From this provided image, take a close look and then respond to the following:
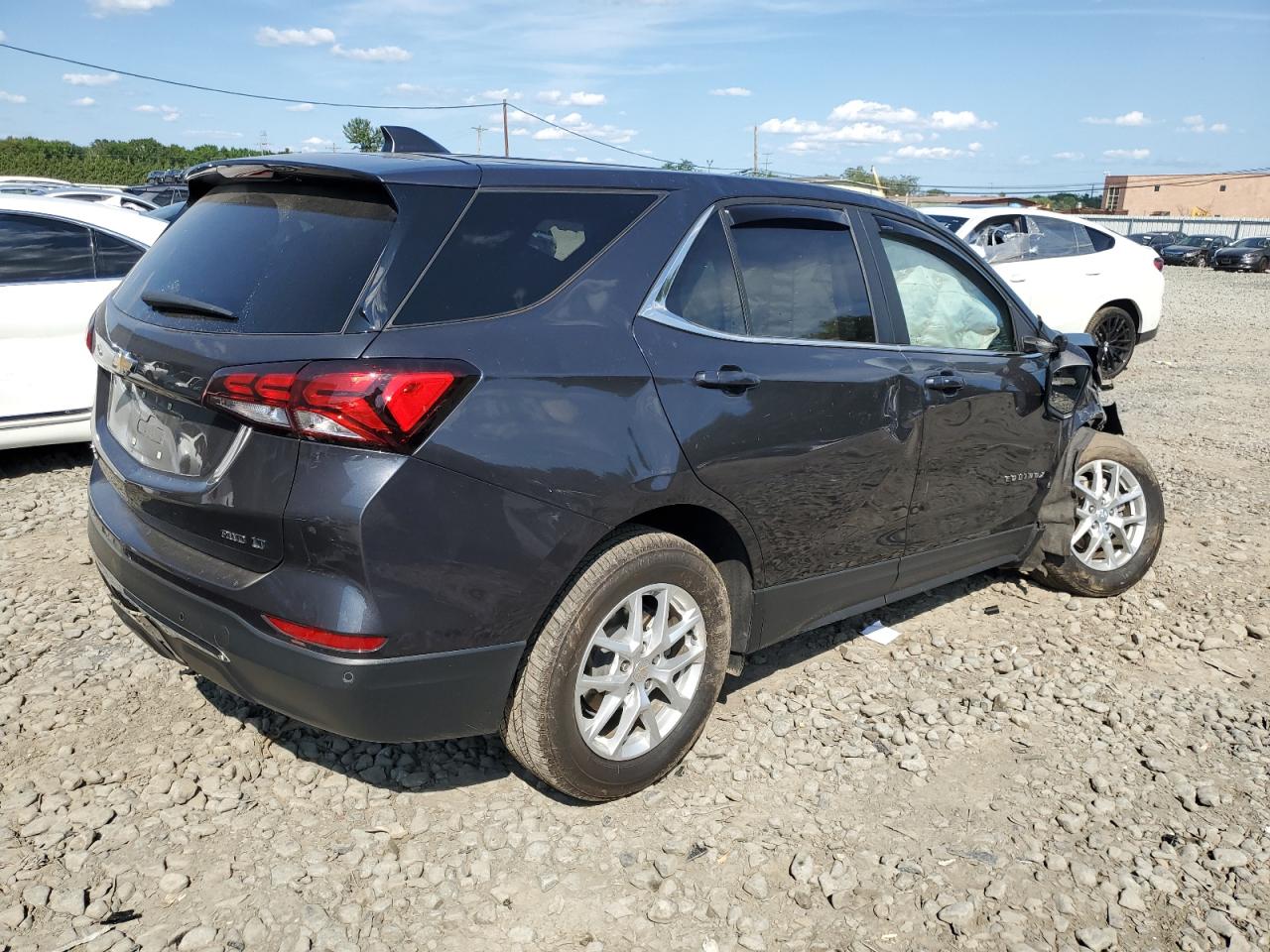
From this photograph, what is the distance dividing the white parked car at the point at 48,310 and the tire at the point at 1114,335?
922 cm

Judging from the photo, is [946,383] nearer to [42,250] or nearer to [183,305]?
[183,305]

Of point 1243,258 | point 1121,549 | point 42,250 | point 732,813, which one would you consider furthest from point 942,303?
point 1243,258

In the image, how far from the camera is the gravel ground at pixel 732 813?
2.60 meters

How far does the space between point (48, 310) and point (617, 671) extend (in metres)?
4.83

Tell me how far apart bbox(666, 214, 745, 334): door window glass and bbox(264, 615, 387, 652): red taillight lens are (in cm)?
127

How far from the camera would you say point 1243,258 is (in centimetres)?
3538

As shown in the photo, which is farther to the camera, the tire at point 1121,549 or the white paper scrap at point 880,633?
the tire at point 1121,549

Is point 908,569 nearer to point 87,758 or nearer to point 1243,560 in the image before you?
point 1243,560

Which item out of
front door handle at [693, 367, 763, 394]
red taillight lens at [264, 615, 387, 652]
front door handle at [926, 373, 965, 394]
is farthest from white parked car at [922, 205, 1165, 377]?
red taillight lens at [264, 615, 387, 652]

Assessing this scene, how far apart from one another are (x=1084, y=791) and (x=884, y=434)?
1314 millimetres

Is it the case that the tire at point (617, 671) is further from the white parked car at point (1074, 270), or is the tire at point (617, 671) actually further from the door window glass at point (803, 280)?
the white parked car at point (1074, 270)

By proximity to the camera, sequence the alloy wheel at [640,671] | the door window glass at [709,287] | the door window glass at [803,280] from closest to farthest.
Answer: the alloy wheel at [640,671]
the door window glass at [709,287]
the door window glass at [803,280]

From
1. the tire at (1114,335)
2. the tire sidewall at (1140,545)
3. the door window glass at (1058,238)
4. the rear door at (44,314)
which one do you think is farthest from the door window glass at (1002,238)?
the rear door at (44,314)

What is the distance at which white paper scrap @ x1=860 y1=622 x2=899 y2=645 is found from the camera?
14.2 feet
